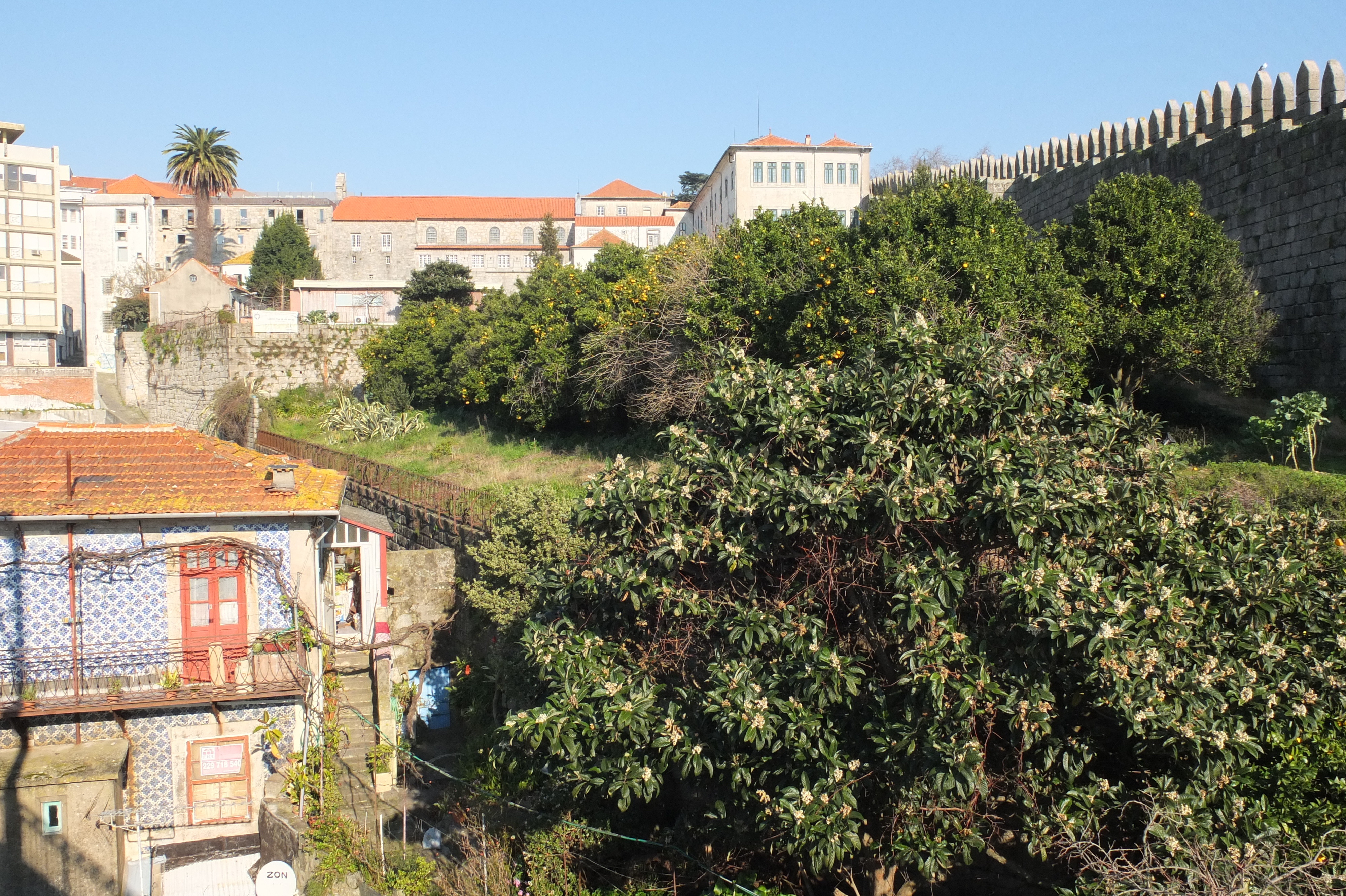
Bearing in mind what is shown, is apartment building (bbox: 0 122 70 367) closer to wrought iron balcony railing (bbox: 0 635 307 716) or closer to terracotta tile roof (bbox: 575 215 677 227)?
terracotta tile roof (bbox: 575 215 677 227)

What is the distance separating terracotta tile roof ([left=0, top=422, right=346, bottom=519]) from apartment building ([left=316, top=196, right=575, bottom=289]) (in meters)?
58.0

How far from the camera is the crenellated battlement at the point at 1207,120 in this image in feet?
50.2

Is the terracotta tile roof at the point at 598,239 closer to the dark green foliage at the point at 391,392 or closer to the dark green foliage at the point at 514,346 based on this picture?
the dark green foliage at the point at 514,346

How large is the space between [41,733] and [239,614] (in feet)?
8.40

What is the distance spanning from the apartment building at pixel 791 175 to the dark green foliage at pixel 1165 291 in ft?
91.8

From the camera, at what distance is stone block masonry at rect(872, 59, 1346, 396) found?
14.6 meters

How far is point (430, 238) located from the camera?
72562 mm

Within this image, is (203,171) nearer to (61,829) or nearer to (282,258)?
(282,258)

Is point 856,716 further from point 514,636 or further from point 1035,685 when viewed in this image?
point 514,636

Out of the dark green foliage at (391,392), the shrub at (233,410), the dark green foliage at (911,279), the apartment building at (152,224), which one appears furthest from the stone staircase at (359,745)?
the apartment building at (152,224)

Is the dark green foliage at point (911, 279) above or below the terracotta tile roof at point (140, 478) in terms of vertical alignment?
above

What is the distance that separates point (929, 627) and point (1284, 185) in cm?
1297

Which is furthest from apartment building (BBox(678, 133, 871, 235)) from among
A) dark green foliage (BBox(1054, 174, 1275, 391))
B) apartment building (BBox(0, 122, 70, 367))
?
apartment building (BBox(0, 122, 70, 367))

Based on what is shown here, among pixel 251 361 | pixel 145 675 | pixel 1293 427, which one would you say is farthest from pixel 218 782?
pixel 251 361
